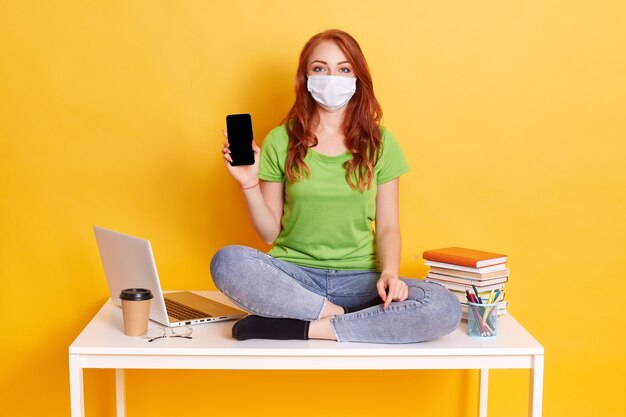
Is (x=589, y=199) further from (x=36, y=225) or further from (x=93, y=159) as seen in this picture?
(x=36, y=225)

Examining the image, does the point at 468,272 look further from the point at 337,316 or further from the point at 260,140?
the point at 260,140

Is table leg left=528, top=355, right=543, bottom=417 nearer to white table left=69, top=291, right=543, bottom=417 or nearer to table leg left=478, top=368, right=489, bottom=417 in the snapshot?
white table left=69, top=291, right=543, bottom=417

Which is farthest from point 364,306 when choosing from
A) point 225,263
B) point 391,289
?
point 225,263

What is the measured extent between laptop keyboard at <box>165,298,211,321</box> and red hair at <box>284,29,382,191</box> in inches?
17.6

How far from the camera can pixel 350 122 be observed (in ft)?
7.70

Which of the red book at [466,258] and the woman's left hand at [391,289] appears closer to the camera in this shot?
the woman's left hand at [391,289]

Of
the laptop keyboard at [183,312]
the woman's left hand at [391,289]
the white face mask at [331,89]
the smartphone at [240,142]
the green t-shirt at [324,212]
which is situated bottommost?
the laptop keyboard at [183,312]

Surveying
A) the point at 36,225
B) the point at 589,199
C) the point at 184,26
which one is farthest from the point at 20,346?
the point at 589,199

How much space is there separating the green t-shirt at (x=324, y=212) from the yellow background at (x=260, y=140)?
0.35m

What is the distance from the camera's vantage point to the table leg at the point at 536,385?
6.59 feet

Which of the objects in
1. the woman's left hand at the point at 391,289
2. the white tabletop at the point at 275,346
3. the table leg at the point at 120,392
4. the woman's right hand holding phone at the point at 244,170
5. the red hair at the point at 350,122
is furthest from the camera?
the table leg at the point at 120,392

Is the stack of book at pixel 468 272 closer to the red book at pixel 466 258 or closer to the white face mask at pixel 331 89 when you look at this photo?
the red book at pixel 466 258

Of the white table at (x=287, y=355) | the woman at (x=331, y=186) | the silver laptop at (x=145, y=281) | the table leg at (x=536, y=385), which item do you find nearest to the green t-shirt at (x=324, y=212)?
the woman at (x=331, y=186)

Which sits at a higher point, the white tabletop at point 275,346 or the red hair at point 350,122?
the red hair at point 350,122
